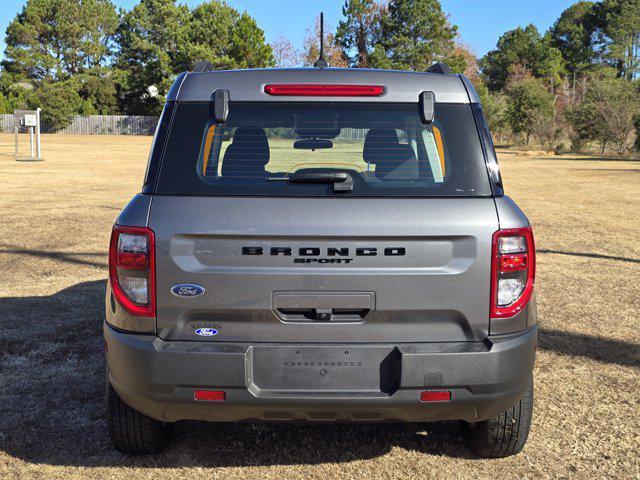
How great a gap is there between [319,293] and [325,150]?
0.77 m

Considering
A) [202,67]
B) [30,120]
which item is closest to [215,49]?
[30,120]

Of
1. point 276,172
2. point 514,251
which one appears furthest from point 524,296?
point 276,172

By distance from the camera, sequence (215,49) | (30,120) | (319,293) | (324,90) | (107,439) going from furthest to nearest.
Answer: (215,49) → (30,120) → (107,439) → (324,90) → (319,293)

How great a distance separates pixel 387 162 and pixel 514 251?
2.32ft

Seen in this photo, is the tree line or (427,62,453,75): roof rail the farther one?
the tree line

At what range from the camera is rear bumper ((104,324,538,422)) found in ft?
9.45

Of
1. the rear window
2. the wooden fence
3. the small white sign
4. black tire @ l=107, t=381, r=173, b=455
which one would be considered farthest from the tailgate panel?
the wooden fence

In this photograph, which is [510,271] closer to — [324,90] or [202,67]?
[324,90]

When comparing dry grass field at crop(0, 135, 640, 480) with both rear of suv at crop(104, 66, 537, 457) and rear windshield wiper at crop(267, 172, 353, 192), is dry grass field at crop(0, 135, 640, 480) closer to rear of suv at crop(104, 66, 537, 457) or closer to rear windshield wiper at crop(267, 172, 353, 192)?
rear of suv at crop(104, 66, 537, 457)

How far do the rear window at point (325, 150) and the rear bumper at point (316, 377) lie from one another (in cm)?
65

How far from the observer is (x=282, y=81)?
3.11 metres

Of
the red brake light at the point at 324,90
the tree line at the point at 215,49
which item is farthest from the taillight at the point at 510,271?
the tree line at the point at 215,49

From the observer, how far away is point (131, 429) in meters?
3.42

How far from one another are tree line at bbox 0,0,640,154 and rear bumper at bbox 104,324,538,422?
62477mm
